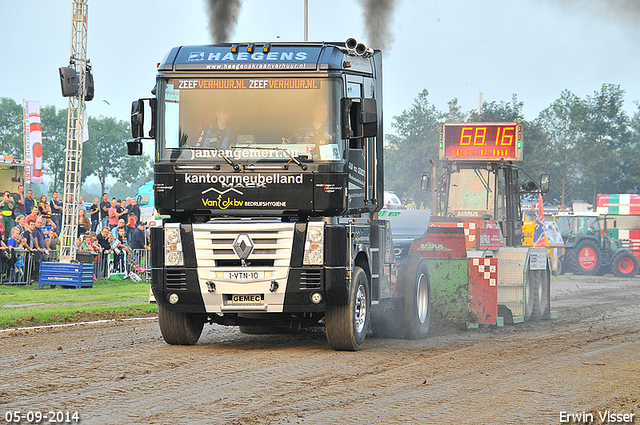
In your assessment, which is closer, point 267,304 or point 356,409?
point 356,409

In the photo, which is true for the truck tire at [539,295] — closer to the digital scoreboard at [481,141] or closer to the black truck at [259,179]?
the digital scoreboard at [481,141]

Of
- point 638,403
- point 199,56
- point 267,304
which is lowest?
→ point 638,403

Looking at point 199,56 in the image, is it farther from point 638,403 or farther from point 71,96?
point 71,96

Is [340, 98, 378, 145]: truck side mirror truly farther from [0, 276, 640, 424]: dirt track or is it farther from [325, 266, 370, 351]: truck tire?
[0, 276, 640, 424]: dirt track

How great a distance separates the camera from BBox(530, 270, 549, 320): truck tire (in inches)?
612

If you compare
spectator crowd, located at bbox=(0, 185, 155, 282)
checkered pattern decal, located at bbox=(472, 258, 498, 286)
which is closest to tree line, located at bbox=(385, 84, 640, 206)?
spectator crowd, located at bbox=(0, 185, 155, 282)

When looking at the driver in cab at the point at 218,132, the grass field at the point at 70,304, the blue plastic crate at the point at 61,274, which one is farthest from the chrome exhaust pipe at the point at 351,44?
the blue plastic crate at the point at 61,274

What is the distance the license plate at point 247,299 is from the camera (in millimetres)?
9516

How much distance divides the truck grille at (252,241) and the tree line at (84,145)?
57.3 metres

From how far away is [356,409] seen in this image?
6.66m

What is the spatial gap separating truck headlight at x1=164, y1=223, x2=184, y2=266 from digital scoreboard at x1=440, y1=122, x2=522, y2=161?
336 inches

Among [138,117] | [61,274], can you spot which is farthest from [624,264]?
[138,117]

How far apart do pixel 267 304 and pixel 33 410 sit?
3515 millimetres

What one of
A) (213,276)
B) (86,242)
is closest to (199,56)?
(213,276)
